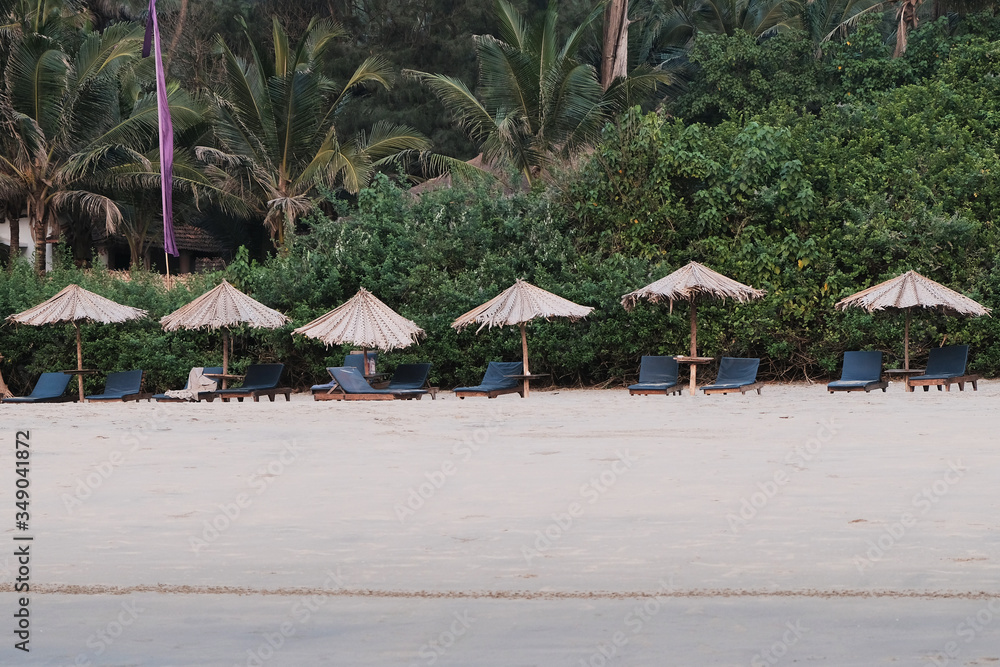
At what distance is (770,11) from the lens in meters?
34.5

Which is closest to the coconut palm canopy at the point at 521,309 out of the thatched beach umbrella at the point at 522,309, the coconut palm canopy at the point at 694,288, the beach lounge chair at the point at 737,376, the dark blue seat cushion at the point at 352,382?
the thatched beach umbrella at the point at 522,309

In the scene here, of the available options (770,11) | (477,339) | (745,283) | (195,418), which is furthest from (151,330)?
(770,11)

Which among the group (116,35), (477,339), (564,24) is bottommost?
(477,339)

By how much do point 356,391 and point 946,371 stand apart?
925 cm

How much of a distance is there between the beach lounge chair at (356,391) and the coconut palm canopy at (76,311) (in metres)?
4.48

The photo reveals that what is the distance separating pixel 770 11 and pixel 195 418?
25318mm

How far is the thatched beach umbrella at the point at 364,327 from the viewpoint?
1855 centimetres

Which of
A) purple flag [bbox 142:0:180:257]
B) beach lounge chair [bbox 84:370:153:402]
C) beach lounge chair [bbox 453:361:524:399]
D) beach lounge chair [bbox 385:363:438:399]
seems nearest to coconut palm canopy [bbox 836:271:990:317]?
beach lounge chair [bbox 453:361:524:399]

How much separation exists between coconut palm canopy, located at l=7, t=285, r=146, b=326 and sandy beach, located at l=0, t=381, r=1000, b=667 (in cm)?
802

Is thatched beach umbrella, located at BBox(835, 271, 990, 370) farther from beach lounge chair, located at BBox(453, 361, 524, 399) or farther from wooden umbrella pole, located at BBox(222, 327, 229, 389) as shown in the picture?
wooden umbrella pole, located at BBox(222, 327, 229, 389)

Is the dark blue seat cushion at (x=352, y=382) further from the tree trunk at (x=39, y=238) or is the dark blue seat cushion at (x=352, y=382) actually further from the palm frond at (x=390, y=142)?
the palm frond at (x=390, y=142)

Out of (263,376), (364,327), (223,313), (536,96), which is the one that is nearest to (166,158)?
(223,313)

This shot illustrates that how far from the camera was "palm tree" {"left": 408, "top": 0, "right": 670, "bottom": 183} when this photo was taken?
87.3ft

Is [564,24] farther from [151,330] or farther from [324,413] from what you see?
[324,413]
